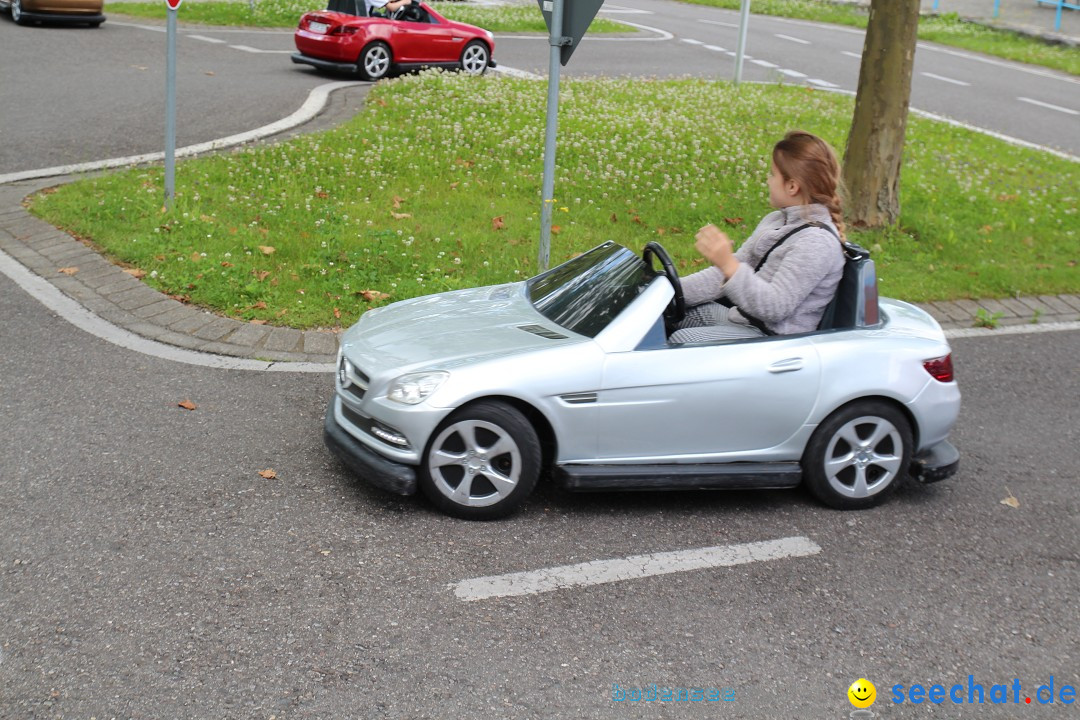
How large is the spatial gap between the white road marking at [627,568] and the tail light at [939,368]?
1067mm

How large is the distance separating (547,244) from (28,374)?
3577 mm

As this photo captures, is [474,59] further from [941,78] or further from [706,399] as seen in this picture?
[706,399]

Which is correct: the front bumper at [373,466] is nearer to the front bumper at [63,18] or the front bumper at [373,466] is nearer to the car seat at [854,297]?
the car seat at [854,297]

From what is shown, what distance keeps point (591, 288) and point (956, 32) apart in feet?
91.2

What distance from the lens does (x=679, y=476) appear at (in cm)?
522

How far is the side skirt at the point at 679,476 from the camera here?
5129 millimetres

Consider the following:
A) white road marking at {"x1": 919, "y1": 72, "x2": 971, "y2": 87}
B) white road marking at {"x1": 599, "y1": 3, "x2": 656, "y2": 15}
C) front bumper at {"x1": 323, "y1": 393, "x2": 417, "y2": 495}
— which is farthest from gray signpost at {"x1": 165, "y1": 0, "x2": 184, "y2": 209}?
white road marking at {"x1": 599, "y1": 3, "x2": 656, "y2": 15}

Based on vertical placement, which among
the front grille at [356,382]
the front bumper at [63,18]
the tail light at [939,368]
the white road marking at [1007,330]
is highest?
the front bumper at [63,18]

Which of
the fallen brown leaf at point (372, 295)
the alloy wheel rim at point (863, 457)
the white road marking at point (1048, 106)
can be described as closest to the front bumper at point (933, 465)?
the alloy wheel rim at point (863, 457)

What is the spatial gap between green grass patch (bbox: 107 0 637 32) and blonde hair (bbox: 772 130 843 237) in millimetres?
17441

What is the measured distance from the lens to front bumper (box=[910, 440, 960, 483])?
5543 mm

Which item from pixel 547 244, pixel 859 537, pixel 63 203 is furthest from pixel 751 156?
pixel 859 537

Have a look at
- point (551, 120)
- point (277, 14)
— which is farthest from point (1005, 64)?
point (551, 120)

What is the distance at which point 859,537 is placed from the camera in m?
5.23
